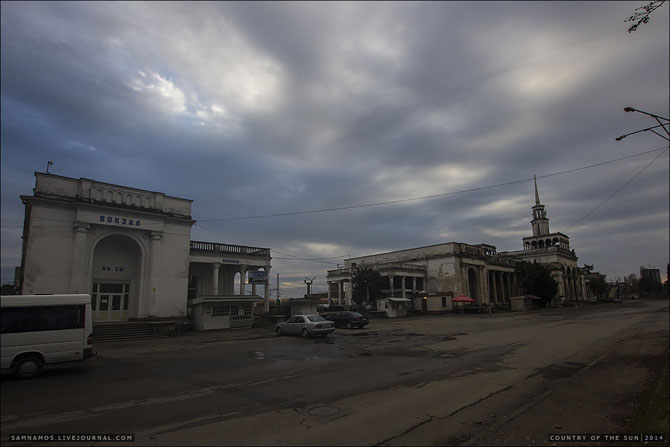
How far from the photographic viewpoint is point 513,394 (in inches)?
349

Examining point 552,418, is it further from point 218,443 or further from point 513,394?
point 218,443

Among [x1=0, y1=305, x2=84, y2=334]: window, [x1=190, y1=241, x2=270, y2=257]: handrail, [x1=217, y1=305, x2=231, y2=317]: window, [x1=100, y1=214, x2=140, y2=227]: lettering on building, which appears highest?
[x1=100, y1=214, x2=140, y2=227]: lettering on building

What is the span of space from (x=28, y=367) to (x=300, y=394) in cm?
909

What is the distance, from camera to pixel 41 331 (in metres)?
12.2

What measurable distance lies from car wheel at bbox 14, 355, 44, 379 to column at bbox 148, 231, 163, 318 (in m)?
17.6

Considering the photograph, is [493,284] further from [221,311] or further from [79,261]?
[79,261]

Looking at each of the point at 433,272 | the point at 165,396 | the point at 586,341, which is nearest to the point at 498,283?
the point at 433,272

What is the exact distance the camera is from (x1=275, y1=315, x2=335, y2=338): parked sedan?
2406 cm

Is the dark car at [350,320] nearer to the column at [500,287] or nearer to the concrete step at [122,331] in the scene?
the concrete step at [122,331]

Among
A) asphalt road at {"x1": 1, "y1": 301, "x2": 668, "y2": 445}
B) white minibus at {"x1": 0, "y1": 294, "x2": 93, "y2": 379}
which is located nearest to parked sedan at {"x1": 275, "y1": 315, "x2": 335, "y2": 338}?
asphalt road at {"x1": 1, "y1": 301, "x2": 668, "y2": 445}

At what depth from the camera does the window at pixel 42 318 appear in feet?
38.8

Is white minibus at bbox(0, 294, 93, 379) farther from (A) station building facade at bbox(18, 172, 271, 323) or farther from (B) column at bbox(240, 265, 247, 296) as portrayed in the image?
(B) column at bbox(240, 265, 247, 296)

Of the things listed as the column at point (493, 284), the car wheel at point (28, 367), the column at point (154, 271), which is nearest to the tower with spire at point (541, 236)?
the column at point (493, 284)

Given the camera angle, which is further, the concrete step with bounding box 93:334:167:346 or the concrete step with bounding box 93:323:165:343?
the concrete step with bounding box 93:323:165:343
